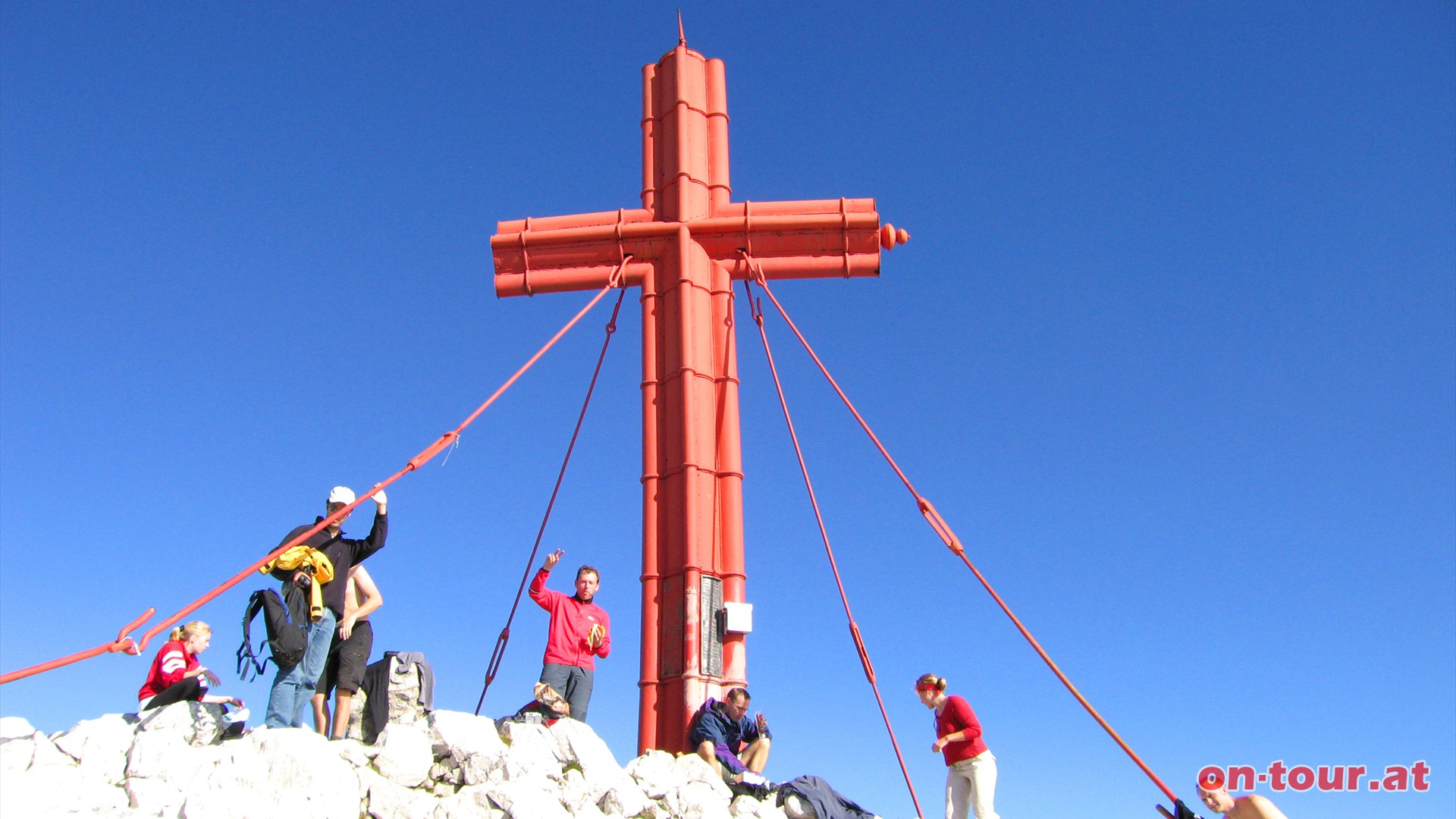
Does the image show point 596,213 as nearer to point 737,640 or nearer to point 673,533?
point 673,533

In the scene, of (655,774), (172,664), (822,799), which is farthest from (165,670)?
(822,799)

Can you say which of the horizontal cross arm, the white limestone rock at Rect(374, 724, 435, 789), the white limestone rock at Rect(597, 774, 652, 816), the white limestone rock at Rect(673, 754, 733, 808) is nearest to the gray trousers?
the white limestone rock at Rect(673, 754, 733, 808)

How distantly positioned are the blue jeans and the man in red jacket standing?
71.1 inches

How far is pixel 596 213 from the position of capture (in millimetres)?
12258

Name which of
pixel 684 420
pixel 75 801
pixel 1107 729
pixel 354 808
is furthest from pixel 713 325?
pixel 75 801

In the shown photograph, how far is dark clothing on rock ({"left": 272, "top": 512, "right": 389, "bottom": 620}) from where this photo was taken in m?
8.29

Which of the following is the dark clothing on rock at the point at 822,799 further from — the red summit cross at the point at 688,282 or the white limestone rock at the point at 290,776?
the white limestone rock at the point at 290,776

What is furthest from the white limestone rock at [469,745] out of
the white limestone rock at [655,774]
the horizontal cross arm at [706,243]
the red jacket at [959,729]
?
the horizontal cross arm at [706,243]

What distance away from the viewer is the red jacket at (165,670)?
24.9ft

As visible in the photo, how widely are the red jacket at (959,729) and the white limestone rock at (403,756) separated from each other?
12.1ft

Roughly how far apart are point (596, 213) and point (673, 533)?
143 inches

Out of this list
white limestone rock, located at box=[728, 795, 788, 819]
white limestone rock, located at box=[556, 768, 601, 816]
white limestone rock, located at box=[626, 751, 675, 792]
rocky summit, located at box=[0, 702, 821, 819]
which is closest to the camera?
rocky summit, located at box=[0, 702, 821, 819]

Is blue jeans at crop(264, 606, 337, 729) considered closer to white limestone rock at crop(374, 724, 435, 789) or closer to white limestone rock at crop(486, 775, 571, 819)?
white limestone rock at crop(374, 724, 435, 789)

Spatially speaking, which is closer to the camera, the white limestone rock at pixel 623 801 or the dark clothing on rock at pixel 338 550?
the white limestone rock at pixel 623 801
